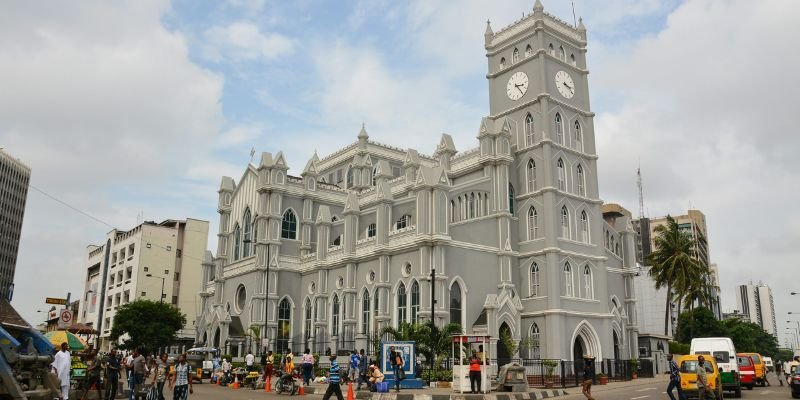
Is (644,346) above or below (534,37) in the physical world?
below

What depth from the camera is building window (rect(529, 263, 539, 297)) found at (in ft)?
156

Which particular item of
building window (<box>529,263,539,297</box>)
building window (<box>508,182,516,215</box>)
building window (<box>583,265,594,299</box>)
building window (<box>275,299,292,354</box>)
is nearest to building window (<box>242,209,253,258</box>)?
building window (<box>275,299,292,354</box>)

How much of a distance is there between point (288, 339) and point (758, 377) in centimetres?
3564

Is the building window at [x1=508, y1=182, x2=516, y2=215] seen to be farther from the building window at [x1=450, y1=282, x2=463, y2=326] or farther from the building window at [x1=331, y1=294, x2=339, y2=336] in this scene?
the building window at [x1=331, y1=294, x2=339, y2=336]

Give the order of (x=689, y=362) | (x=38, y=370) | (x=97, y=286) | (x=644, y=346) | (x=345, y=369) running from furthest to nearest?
(x=97, y=286) < (x=644, y=346) < (x=345, y=369) < (x=689, y=362) < (x=38, y=370)

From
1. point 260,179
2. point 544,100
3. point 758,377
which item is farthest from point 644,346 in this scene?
point 260,179

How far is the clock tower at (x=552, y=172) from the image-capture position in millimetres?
46781

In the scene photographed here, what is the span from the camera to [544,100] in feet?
162

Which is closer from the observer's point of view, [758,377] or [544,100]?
[758,377]

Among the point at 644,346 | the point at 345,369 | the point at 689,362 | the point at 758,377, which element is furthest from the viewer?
the point at 644,346

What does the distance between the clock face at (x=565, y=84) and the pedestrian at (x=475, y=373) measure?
29.2 m

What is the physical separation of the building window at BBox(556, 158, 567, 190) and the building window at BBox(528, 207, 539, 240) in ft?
8.83

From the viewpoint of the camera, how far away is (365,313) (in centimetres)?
5112

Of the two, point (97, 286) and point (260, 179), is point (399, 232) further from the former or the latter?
point (97, 286)
